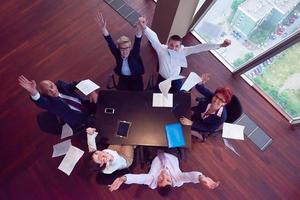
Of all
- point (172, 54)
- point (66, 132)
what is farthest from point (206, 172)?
point (66, 132)

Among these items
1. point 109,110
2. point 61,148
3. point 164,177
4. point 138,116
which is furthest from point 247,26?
point 61,148

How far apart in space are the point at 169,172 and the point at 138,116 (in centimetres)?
63

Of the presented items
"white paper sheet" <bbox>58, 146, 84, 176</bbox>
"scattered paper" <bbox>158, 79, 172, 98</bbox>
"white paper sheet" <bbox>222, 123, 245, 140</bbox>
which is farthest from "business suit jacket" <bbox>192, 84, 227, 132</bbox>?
"white paper sheet" <bbox>58, 146, 84, 176</bbox>

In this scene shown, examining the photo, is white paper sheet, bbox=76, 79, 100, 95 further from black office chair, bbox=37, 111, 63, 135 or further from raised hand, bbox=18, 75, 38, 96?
raised hand, bbox=18, 75, 38, 96

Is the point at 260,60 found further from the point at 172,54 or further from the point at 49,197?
the point at 49,197

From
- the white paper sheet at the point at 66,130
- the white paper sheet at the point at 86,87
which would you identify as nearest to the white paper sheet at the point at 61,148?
the white paper sheet at the point at 66,130

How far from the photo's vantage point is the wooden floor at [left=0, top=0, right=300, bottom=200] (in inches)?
133

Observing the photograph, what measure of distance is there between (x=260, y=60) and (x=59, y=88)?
233cm

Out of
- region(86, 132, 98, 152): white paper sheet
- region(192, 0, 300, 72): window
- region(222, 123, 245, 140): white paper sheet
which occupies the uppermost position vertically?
region(192, 0, 300, 72): window

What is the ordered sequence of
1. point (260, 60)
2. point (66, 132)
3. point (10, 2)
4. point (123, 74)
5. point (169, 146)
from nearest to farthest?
point (169, 146) → point (66, 132) → point (123, 74) → point (260, 60) → point (10, 2)

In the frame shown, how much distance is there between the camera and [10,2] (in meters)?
4.36

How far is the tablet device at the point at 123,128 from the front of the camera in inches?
109

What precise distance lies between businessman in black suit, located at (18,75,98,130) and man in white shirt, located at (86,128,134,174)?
0.30 meters

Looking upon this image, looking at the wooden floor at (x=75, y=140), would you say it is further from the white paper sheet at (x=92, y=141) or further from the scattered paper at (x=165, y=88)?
the scattered paper at (x=165, y=88)
